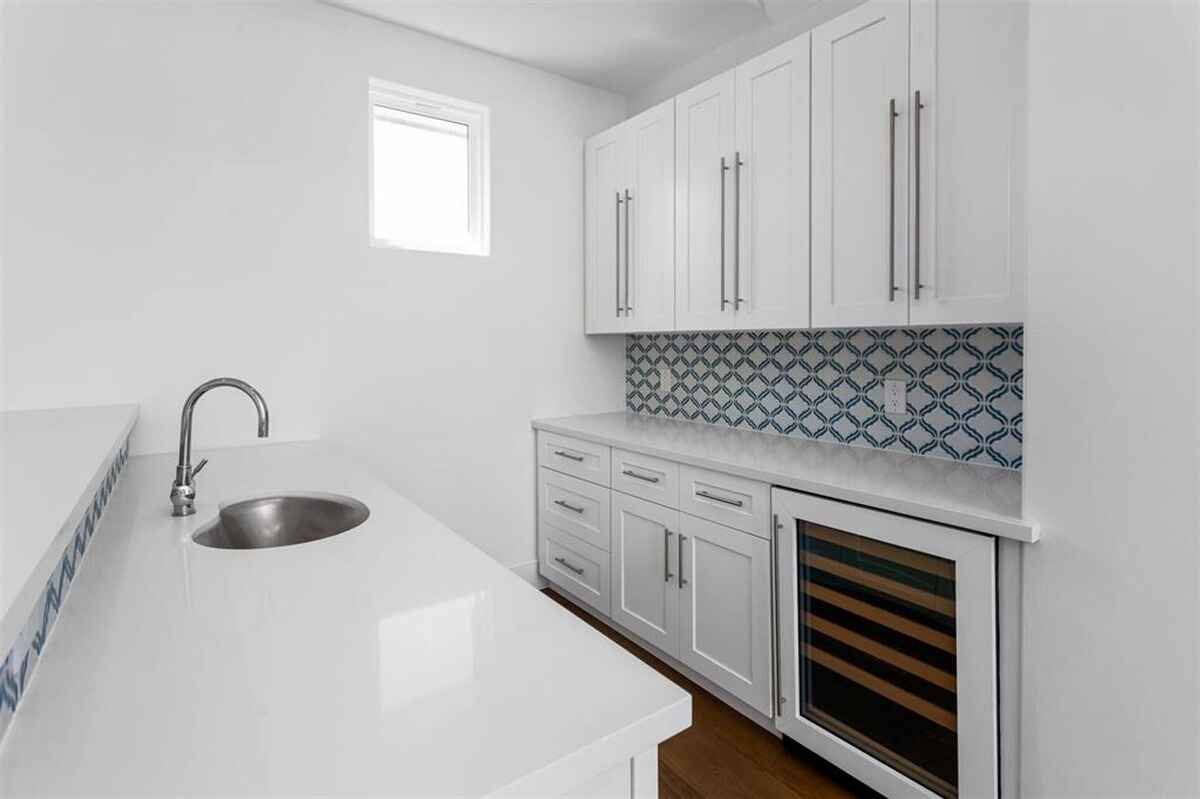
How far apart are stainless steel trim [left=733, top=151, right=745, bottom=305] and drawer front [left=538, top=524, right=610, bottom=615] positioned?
4.02ft

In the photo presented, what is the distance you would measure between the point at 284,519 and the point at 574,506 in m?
1.42

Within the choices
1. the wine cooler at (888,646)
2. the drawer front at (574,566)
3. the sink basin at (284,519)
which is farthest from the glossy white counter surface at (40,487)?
the drawer front at (574,566)

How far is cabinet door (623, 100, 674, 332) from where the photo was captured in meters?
2.75

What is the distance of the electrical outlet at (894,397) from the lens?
7.39 ft

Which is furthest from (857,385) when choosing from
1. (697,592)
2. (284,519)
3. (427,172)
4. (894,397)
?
(427,172)

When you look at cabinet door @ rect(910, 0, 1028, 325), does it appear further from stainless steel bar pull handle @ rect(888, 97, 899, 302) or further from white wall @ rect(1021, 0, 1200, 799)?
white wall @ rect(1021, 0, 1200, 799)

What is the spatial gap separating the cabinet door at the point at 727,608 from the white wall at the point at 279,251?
117 centimetres

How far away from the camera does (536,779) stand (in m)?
0.63

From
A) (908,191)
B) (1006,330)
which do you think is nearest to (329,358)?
(908,191)

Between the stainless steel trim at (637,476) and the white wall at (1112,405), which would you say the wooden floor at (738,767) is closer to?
the white wall at (1112,405)

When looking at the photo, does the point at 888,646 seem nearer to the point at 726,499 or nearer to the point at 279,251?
the point at 726,499

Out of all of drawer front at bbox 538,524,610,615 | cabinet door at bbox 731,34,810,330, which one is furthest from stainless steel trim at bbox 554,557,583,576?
cabinet door at bbox 731,34,810,330

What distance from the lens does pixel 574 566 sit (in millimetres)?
2988

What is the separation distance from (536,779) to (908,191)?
71.8 inches
